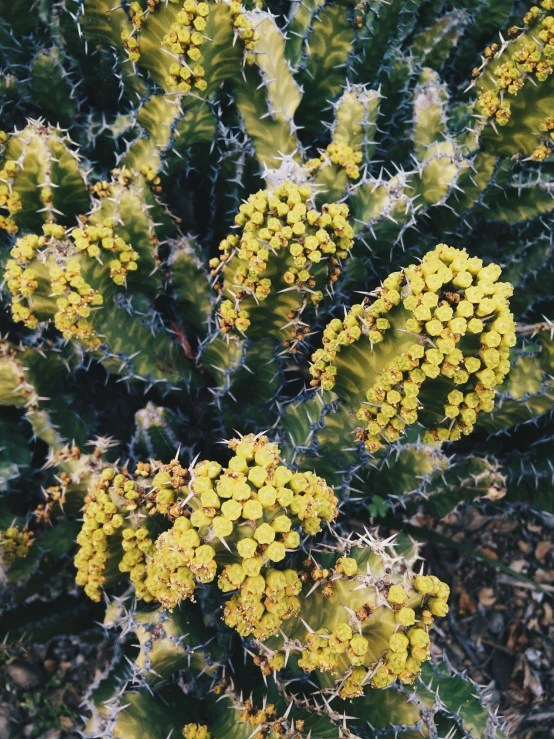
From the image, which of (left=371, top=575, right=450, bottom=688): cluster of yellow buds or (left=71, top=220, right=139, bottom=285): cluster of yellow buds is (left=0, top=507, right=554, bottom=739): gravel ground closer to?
(left=371, top=575, right=450, bottom=688): cluster of yellow buds

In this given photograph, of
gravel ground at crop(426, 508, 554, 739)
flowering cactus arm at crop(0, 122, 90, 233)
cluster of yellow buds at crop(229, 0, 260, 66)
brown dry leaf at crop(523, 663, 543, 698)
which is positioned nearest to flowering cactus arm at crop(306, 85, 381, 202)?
cluster of yellow buds at crop(229, 0, 260, 66)

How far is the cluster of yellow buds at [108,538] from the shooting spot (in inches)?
77.1

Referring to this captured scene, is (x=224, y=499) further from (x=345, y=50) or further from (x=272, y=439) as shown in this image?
(x=345, y=50)

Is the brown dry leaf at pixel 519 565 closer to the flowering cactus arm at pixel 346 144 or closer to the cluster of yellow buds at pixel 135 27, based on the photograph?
the flowering cactus arm at pixel 346 144

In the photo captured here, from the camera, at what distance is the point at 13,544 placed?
7.68 ft

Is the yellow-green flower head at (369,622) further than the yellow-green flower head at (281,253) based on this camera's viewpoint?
No

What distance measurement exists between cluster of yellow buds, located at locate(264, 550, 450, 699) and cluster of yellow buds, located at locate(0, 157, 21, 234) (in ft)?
5.98

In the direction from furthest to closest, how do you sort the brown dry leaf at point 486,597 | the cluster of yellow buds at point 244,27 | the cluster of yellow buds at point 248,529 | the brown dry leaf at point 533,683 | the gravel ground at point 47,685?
the brown dry leaf at point 486,597
the brown dry leaf at point 533,683
the gravel ground at point 47,685
the cluster of yellow buds at point 244,27
the cluster of yellow buds at point 248,529

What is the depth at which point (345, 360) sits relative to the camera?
1.95 meters

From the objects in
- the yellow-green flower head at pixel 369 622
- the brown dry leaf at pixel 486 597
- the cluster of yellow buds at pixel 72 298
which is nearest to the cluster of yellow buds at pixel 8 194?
the cluster of yellow buds at pixel 72 298

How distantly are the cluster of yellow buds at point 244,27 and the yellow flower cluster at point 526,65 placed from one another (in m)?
0.93

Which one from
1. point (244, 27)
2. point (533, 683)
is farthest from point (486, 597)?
point (244, 27)

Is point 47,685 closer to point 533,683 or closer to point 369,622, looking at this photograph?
point 369,622

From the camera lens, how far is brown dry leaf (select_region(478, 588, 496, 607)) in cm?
297
